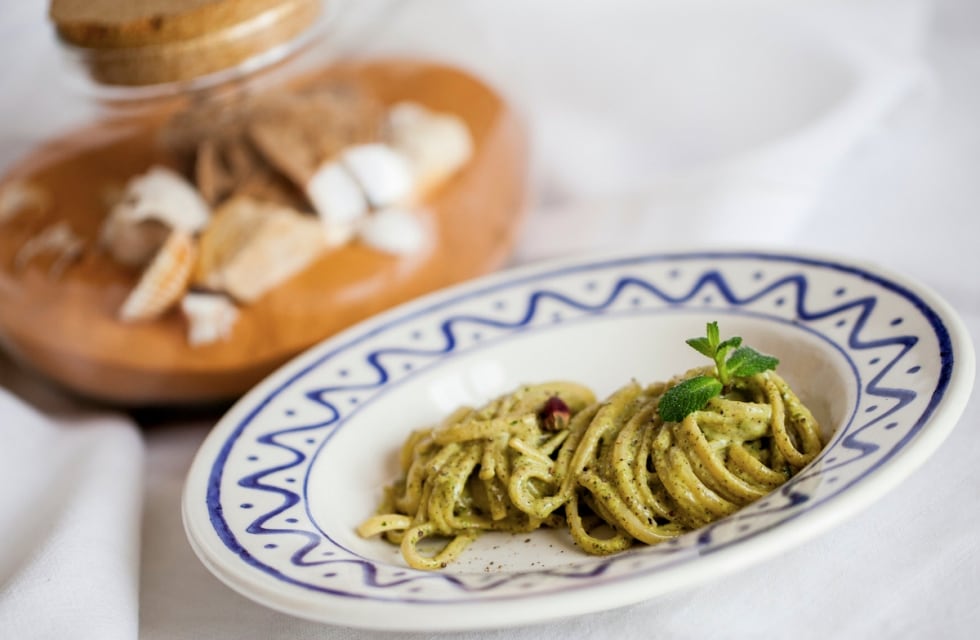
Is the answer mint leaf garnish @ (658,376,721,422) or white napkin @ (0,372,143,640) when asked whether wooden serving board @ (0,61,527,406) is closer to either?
white napkin @ (0,372,143,640)

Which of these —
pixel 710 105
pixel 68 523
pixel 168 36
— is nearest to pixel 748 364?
pixel 68 523

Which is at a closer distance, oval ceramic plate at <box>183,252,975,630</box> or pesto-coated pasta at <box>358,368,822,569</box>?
oval ceramic plate at <box>183,252,975,630</box>

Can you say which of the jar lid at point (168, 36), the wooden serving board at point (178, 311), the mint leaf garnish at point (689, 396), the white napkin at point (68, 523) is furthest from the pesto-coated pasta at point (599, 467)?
the jar lid at point (168, 36)

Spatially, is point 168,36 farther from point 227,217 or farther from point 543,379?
point 543,379

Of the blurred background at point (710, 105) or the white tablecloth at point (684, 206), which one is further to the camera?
the blurred background at point (710, 105)

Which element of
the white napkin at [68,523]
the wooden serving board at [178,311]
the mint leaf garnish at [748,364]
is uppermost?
the mint leaf garnish at [748,364]

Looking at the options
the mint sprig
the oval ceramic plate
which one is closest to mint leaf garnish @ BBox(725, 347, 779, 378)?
the mint sprig

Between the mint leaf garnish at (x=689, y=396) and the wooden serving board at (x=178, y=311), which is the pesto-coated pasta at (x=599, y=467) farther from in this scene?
the wooden serving board at (x=178, y=311)
